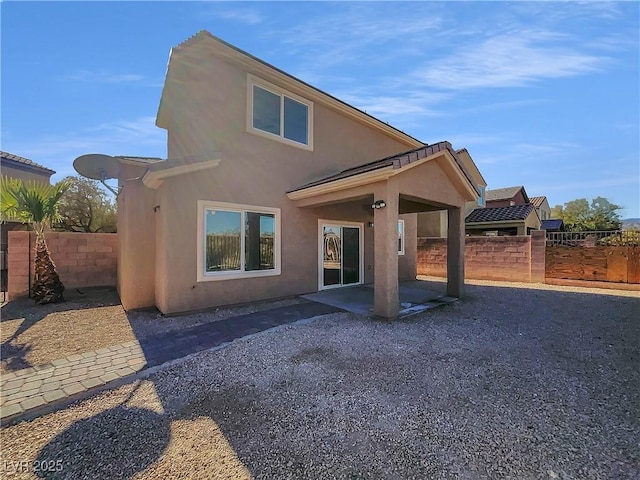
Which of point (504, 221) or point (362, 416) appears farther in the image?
point (504, 221)

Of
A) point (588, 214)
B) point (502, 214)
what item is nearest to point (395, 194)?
point (502, 214)

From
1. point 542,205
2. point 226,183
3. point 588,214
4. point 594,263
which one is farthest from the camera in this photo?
point 588,214

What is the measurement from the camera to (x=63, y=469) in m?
2.72

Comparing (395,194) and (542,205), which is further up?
(542,205)

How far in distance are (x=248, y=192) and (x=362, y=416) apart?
743cm

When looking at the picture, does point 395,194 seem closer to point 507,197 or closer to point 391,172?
point 391,172

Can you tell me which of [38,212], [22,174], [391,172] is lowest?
[38,212]

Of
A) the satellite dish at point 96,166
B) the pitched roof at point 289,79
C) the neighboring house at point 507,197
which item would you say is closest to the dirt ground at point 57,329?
the satellite dish at point 96,166

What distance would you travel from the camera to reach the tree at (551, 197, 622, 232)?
35966mm

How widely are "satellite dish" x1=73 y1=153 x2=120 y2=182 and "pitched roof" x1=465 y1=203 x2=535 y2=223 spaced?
84.8ft

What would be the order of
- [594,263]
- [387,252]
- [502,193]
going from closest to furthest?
[387,252]
[594,263]
[502,193]

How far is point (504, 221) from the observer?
2395 cm

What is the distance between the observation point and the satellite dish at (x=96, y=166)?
806cm

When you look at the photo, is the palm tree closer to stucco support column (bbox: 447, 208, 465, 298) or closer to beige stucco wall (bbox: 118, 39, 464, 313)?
beige stucco wall (bbox: 118, 39, 464, 313)
